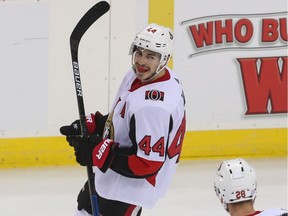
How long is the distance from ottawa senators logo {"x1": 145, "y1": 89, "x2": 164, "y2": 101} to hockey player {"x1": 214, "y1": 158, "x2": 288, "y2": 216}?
0.53 m

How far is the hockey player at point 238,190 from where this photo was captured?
269cm

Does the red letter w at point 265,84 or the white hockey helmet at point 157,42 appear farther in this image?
the red letter w at point 265,84

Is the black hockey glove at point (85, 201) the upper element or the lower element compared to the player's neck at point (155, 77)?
lower

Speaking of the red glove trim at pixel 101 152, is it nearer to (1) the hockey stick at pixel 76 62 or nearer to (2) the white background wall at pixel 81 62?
(1) the hockey stick at pixel 76 62

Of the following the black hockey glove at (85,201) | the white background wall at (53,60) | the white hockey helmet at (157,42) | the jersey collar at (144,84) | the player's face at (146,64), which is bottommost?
the black hockey glove at (85,201)

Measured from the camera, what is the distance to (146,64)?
3301 millimetres

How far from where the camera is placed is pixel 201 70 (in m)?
5.61

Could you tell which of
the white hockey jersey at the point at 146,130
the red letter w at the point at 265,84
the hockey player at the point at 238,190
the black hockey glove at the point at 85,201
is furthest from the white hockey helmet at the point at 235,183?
the red letter w at the point at 265,84

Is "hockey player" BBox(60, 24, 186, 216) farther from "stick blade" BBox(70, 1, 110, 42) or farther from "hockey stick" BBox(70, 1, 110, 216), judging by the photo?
"stick blade" BBox(70, 1, 110, 42)

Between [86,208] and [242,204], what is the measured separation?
107 cm

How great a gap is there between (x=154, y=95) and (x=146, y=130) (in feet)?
0.42

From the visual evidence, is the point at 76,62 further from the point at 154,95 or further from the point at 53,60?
the point at 53,60

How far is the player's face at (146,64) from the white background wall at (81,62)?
2.07 m

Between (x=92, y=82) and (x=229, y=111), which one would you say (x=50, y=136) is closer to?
(x=92, y=82)
